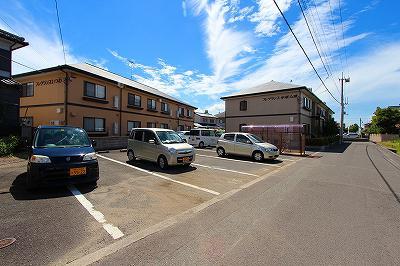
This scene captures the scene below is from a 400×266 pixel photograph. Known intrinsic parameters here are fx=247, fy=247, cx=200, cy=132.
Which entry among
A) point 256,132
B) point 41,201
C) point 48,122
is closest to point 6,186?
point 41,201

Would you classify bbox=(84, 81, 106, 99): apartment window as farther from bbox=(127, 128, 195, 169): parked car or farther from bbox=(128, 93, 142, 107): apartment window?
bbox=(127, 128, 195, 169): parked car

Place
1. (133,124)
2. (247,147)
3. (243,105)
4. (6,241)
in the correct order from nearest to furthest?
1. (6,241)
2. (247,147)
3. (133,124)
4. (243,105)

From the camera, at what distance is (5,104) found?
13500mm

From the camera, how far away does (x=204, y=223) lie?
15.3ft

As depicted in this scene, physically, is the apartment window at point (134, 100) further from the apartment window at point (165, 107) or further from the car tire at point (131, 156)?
the car tire at point (131, 156)

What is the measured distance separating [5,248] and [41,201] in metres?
2.32

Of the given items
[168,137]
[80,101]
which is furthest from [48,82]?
[168,137]

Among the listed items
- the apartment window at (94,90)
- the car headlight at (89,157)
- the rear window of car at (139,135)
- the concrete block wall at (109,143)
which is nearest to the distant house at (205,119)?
the apartment window at (94,90)

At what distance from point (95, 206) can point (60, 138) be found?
10.1 feet

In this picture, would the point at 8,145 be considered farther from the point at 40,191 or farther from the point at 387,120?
the point at 387,120

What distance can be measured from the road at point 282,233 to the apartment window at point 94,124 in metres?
15.3

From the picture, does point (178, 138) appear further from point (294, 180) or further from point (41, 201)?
point (41, 201)

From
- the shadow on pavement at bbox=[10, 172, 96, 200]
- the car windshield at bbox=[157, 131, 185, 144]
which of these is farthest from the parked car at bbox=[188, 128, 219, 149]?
the shadow on pavement at bbox=[10, 172, 96, 200]

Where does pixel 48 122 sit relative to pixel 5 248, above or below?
above
